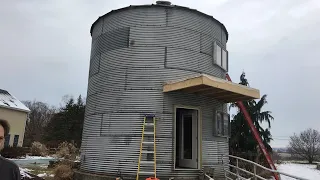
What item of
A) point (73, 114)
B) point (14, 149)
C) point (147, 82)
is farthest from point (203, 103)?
point (73, 114)

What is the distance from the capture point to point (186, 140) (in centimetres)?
1122

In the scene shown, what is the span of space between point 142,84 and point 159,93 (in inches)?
26.3

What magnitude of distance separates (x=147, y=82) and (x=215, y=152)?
343 centimetres

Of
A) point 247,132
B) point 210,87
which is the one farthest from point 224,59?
point 247,132

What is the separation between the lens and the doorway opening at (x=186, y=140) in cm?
973

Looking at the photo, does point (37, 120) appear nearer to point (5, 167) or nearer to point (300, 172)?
point (300, 172)

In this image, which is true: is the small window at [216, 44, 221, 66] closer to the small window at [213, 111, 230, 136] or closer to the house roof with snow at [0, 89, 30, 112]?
the small window at [213, 111, 230, 136]

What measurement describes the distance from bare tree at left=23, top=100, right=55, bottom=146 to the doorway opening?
128ft

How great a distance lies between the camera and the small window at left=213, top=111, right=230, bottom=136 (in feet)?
33.3

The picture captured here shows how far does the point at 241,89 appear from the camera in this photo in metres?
9.02

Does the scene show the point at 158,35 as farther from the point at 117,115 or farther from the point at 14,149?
the point at 14,149

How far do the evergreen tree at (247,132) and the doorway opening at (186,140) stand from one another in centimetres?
746

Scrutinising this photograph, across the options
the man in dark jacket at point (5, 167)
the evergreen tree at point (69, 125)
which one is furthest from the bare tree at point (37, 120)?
the man in dark jacket at point (5, 167)

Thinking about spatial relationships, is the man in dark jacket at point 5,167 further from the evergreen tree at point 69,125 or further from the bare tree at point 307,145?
the bare tree at point 307,145
